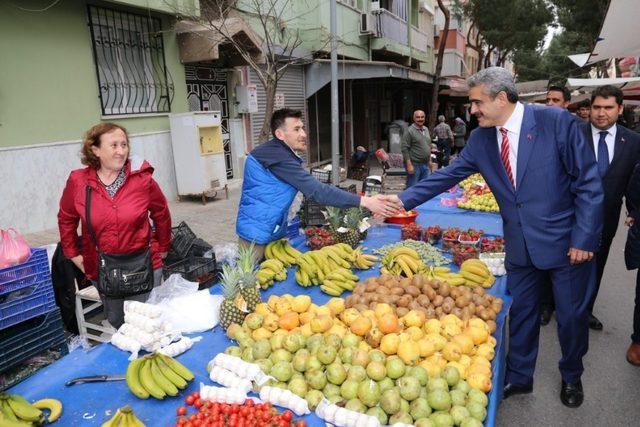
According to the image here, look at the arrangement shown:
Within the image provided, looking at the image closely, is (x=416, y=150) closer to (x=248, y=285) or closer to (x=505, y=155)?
(x=505, y=155)

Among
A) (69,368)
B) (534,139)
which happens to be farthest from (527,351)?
(69,368)

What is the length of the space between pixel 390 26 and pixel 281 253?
17.9 metres

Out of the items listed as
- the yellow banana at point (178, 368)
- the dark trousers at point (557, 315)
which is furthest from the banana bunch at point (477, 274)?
the yellow banana at point (178, 368)

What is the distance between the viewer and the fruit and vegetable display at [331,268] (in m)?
3.63

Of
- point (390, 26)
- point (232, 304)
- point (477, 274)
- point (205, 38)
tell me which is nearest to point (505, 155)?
point (477, 274)

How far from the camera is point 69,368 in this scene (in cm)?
263

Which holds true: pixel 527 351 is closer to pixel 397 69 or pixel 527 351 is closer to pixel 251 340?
pixel 251 340

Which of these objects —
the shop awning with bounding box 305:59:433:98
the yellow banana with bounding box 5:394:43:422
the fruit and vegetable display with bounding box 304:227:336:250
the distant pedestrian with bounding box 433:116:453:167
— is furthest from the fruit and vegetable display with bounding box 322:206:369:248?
the distant pedestrian with bounding box 433:116:453:167

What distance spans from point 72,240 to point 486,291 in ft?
10.8

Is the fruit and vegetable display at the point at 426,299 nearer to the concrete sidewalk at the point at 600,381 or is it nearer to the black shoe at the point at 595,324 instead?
the concrete sidewalk at the point at 600,381

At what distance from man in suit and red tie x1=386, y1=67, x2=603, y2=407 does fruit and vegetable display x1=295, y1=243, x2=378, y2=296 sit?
1.25 meters

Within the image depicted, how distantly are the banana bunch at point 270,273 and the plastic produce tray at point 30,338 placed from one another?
164 cm

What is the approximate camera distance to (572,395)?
3.49m

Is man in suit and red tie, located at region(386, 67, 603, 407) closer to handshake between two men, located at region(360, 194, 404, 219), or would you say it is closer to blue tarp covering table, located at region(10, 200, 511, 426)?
blue tarp covering table, located at region(10, 200, 511, 426)
